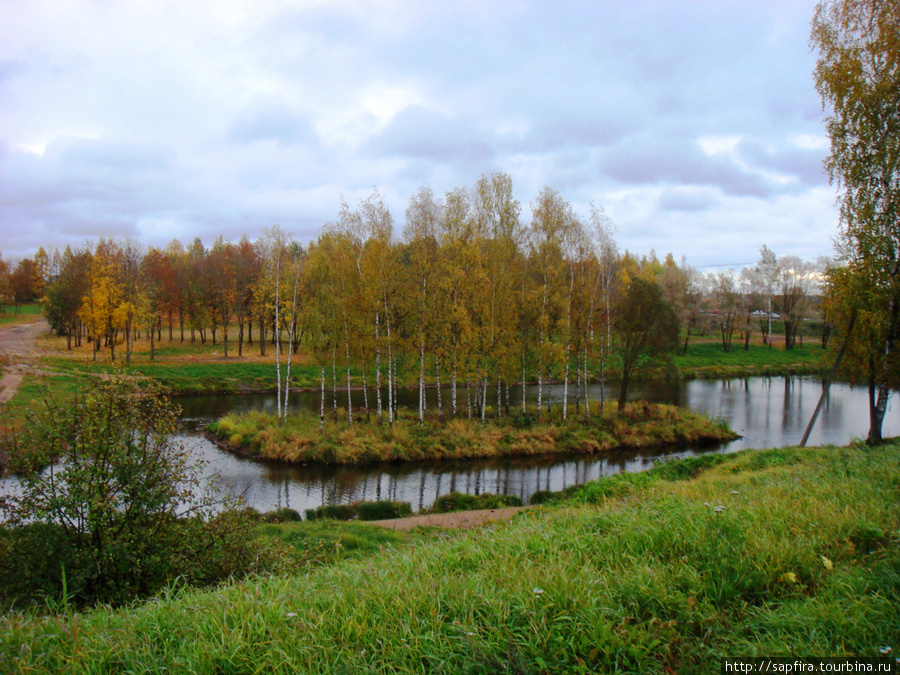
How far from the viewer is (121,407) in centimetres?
709

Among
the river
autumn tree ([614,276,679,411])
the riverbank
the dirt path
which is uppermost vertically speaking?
autumn tree ([614,276,679,411])

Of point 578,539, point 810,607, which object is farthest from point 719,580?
point 578,539

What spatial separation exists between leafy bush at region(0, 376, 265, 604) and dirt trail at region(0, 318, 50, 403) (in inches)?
994

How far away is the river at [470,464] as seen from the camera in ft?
64.3

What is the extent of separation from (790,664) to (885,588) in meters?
1.52

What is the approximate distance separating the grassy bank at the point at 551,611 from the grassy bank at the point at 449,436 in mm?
18274

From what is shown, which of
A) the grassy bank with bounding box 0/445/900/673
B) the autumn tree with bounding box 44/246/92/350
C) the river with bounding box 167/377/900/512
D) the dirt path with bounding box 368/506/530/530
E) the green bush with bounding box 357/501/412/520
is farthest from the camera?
the autumn tree with bounding box 44/246/92/350

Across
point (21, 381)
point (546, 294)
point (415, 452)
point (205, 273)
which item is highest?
point (205, 273)

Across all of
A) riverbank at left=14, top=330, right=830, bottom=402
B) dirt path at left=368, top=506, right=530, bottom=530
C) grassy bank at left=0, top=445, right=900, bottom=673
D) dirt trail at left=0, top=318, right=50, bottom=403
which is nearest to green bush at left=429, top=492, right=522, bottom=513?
dirt path at left=368, top=506, right=530, bottom=530

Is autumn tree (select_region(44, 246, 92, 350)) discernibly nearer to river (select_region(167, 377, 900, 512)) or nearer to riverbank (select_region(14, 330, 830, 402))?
riverbank (select_region(14, 330, 830, 402))

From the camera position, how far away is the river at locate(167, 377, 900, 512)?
19.6 metres

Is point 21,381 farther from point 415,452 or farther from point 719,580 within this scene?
point 719,580

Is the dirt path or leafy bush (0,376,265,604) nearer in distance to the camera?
leafy bush (0,376,265,604)

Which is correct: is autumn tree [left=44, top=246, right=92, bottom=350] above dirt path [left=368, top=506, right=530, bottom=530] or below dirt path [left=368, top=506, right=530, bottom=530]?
above
